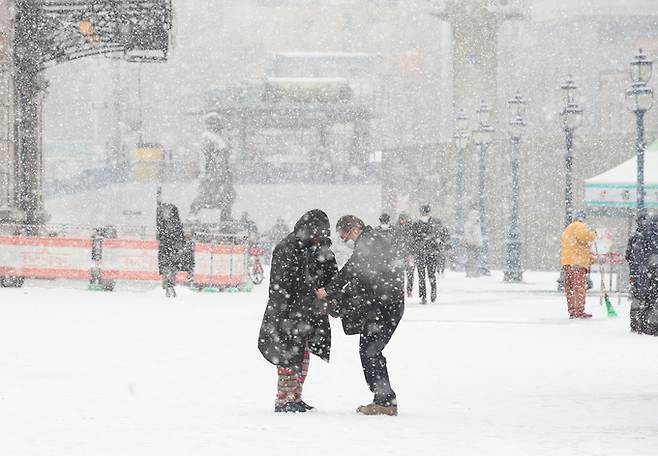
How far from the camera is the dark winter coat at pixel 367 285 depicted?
32.0ft

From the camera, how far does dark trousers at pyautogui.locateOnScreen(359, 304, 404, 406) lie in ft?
32.6

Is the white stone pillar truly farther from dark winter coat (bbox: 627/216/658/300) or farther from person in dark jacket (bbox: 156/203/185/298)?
dark winter coat (bbox: 627/216/658/300)

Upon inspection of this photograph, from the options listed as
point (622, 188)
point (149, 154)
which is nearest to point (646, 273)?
point (622, 188)

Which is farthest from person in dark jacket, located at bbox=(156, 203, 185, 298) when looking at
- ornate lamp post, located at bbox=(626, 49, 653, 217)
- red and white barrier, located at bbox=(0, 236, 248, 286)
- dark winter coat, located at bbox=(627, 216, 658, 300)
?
dark winter coat, located at bbox=(627, 216, 658, 300)

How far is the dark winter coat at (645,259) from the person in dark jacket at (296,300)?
26.0 ft

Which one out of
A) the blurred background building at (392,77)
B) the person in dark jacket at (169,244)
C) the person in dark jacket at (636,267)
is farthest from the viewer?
the blurred background building at (392,77)

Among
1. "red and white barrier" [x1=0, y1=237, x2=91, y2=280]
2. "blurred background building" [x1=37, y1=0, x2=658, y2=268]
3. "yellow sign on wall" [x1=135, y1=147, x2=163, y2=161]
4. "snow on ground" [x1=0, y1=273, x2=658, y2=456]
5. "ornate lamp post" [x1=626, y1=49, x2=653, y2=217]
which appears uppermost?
"blurred background building" [x1=37, y1=0, x2=658, y2=268]

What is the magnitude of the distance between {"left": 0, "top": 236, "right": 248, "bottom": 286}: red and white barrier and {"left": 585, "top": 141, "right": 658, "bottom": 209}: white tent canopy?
7773 millimetres

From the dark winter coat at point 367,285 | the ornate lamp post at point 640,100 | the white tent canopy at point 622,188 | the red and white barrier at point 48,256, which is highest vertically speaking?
the ornate lamp post at point 640,100

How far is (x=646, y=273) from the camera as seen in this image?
1695cm

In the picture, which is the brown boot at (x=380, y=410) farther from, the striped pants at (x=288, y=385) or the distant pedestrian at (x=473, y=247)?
the distant pedestrian at (x=473, y=247)

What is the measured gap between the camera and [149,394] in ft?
37.2

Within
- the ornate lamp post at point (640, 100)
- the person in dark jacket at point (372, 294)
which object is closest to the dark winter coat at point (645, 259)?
the person in dark jacket at point (372, 294)

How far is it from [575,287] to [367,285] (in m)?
11.5
